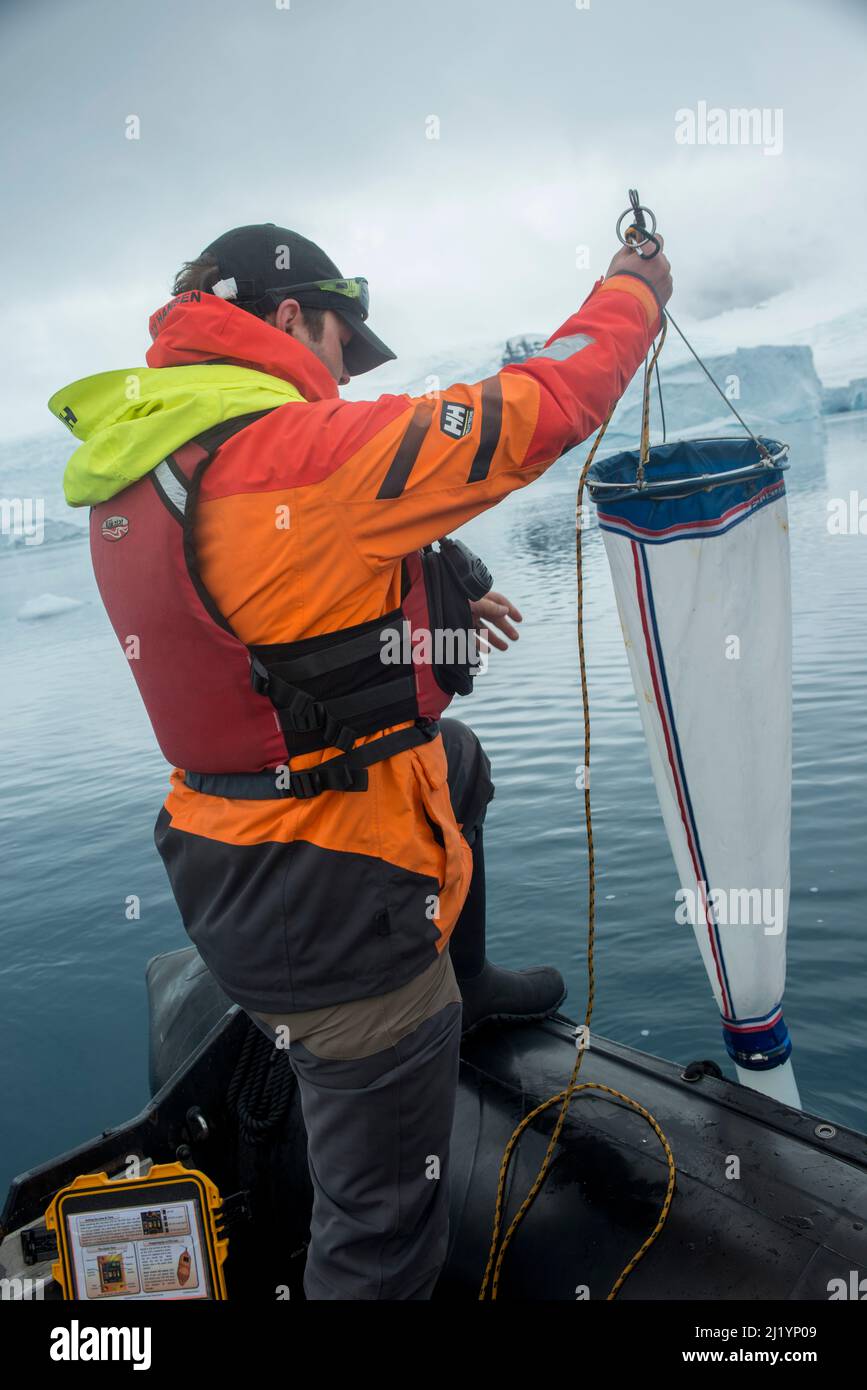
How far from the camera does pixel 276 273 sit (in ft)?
6.19

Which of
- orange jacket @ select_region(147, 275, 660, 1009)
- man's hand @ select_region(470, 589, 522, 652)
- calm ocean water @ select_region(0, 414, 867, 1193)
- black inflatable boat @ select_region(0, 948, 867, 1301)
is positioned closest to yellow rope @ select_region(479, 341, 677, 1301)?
black inflatable boat @ select_region(0, 948, 867, 1301)

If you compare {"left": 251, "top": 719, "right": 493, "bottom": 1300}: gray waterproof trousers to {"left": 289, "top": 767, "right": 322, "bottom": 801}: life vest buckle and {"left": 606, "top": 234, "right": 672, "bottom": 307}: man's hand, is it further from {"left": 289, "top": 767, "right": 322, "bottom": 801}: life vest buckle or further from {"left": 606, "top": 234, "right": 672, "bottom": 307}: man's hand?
{"left": 606, "top": 234, "right": 672, "bottom": 307}: man's hand

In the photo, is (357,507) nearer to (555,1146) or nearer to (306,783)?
(306,783)

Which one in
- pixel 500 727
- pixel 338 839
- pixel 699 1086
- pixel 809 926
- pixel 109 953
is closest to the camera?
pixel 338 839

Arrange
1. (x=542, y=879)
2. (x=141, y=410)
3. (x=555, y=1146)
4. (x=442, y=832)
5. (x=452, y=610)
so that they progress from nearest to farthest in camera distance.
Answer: (x=141, y=410) < (x=442, y=832) < (x=452, y=610) < (x=555, y=1146) < (x=542, y=879)

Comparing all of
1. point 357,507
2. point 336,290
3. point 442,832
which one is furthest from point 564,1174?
point 336,290

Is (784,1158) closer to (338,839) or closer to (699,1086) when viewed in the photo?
(699,1086)

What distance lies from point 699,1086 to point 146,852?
17.8 ft

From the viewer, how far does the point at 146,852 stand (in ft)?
23.0

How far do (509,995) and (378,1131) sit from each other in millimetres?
1047

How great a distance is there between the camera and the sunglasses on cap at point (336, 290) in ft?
6.17

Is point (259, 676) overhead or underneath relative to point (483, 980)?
overhead

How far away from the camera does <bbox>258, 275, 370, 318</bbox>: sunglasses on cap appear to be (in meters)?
1.88

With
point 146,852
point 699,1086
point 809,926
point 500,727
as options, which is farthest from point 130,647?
point 500,727
